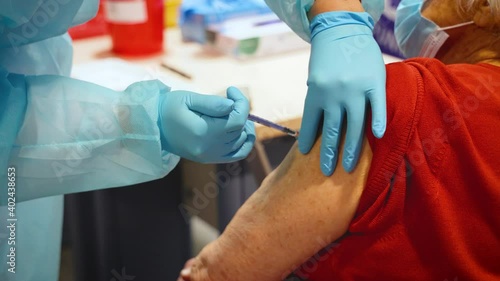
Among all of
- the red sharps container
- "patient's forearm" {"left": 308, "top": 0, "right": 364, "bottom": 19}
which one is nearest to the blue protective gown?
"patient's forearm" {"left": 308, "top": 0, "right": 364, "bottom": 19}

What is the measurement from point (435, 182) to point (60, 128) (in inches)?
23.2

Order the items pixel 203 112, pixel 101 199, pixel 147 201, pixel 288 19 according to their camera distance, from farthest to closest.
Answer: pixel 147 201 → pixel 101 199 → pixel 288 19 → pixel 203 112

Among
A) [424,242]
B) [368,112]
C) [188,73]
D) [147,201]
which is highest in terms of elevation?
[368,112]

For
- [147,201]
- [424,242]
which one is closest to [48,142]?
[424,242]

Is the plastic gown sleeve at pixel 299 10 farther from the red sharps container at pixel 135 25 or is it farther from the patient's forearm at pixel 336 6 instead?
the red sharps container at pixel 135 25

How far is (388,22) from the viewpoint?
1.87m

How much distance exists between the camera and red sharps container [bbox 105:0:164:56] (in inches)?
77.9

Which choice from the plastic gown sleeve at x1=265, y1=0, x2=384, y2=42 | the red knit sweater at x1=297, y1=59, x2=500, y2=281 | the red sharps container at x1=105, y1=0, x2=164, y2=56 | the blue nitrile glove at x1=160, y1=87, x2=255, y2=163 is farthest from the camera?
the red sharps container at x1=105, y1=0, x2=164, y2=56

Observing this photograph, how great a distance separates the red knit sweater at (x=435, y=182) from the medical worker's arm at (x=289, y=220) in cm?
3

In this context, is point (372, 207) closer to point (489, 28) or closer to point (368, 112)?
point (368, 112)

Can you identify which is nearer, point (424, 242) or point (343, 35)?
point (424, 242)

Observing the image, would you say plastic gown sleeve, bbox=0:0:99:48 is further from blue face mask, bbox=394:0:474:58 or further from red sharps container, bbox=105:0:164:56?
red sharps container, bbox=105:0:164:56

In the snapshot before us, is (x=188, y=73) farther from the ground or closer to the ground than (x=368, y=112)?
closer to the ground

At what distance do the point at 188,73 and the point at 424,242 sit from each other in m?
1.04
